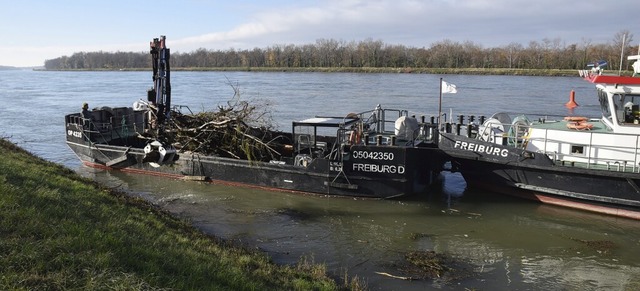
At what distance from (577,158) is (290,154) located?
769 cm

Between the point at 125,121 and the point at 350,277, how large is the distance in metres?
13.0

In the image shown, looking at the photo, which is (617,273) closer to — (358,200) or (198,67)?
(358,200)

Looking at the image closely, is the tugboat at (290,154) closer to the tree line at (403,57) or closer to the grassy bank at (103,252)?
the grassy bank at (103,252)

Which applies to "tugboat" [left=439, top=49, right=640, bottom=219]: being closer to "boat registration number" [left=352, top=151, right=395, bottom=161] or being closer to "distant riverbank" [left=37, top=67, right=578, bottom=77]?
"boat registration number" [left=352, top=151, right=395, bottom=161]

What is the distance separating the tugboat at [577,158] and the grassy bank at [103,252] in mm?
6757

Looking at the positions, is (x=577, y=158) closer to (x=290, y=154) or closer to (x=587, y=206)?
(x=587, y=206)

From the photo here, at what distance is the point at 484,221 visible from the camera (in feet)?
38.2

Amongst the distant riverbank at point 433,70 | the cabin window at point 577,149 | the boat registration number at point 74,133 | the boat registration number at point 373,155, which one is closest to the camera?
the cabin window at point 577,149

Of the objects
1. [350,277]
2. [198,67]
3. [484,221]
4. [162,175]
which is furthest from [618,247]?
[198,67]

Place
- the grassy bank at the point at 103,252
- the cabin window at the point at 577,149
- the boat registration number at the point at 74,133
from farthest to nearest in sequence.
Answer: the boat registration number at the point at 74,133, the cabin window at the point at 577,149, the grassy bank at the point at 103,252

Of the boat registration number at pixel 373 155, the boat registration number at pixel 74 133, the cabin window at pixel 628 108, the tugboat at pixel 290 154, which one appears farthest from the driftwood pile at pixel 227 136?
the cabin window at pixel 628 108

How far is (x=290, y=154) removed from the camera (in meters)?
15.4

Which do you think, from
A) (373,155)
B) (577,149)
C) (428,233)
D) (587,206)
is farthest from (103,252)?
(577,149)

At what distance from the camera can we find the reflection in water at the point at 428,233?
8656 millimetres
